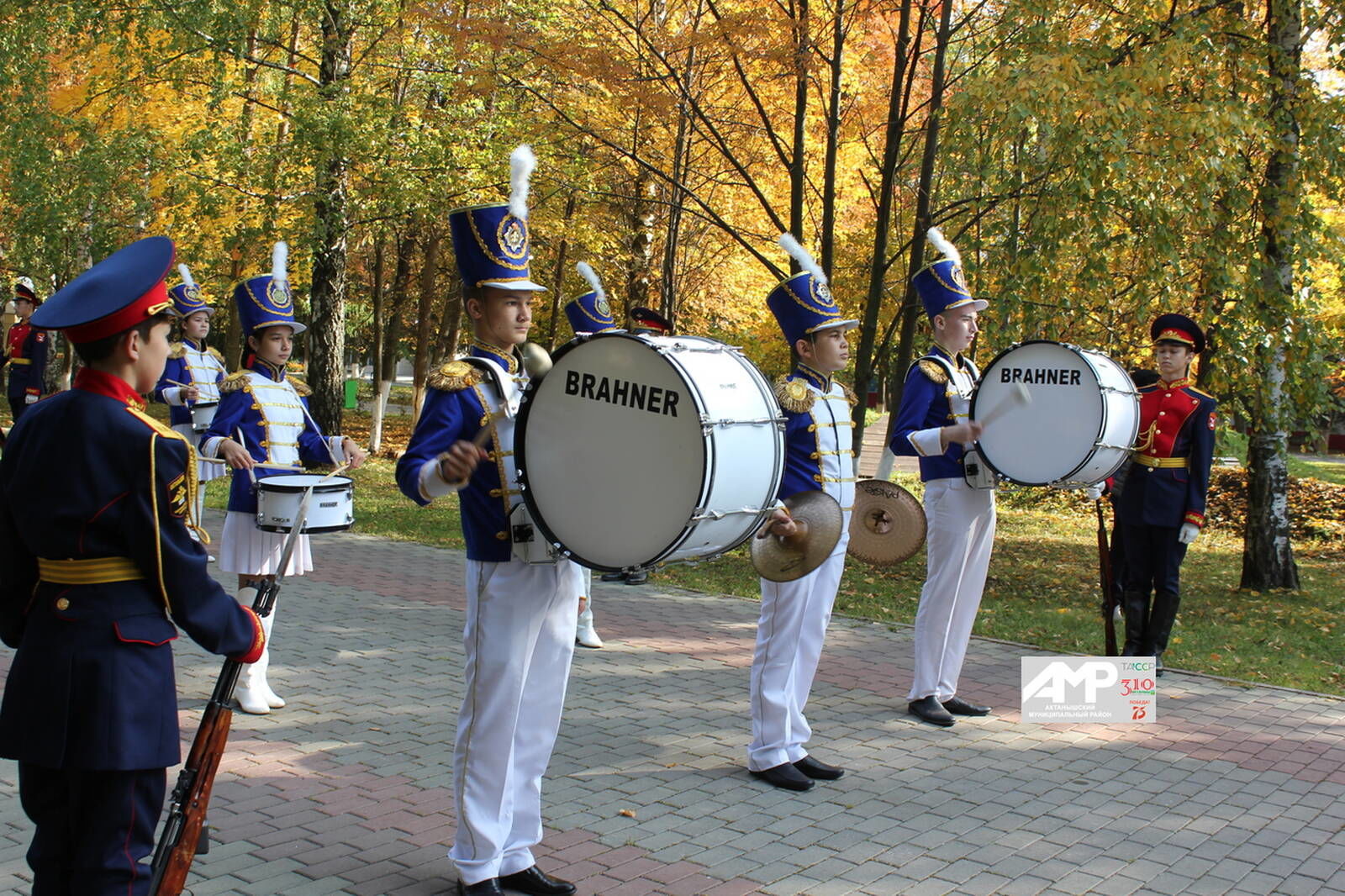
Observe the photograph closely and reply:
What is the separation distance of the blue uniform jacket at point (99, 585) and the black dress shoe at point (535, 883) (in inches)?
63.9

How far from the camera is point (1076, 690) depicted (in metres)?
7.25

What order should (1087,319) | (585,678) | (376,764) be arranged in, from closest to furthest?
1. (376,764)
2. (585,678)
3. (1087,319)

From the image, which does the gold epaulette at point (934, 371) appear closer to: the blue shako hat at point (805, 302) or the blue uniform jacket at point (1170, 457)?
the blue shako hat at point (805, 302)

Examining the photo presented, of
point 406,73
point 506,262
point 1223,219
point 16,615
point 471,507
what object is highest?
point 406,73

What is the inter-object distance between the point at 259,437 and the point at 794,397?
9.60ft

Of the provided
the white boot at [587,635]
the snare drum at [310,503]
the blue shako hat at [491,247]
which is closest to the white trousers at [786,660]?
the snare drum at [310,503]

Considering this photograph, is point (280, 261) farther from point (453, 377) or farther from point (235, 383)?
point (453, 377)

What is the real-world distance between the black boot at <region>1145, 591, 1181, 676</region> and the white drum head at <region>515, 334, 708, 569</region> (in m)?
5.30

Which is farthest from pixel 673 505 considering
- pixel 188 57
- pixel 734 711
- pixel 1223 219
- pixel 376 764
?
pixel 188 57

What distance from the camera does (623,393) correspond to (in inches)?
163

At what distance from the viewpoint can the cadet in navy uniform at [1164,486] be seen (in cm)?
812

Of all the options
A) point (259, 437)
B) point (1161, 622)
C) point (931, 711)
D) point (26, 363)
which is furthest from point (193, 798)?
point (26, 363)

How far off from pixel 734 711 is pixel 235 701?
9.10 ft

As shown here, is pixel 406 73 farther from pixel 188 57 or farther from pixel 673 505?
pixel 673 505
